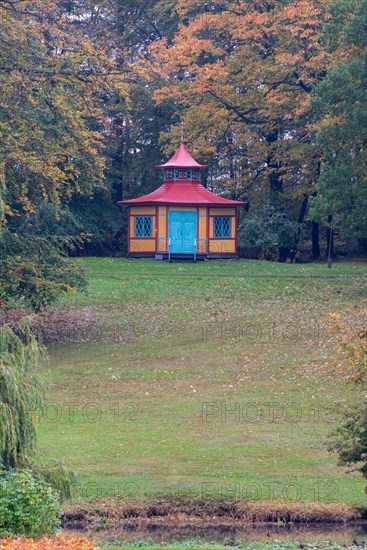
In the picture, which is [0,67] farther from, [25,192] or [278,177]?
[278,177]

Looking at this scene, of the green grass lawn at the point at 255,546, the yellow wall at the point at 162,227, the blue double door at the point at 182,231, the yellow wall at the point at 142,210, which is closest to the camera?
the green grass lawn at the point at 255,546

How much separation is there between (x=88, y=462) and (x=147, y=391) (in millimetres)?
4825

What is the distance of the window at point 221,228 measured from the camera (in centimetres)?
4300

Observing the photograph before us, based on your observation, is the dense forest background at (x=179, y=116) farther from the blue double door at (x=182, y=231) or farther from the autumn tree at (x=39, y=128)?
the blue double door at (x=182, y=231)

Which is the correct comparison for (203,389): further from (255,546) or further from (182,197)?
(182,197)

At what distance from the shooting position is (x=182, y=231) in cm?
4228

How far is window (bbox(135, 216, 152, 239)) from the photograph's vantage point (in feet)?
142

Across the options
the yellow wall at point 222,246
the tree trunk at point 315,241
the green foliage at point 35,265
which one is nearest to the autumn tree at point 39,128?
the green foliage at point 35,265

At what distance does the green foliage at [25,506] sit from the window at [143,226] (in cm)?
3360

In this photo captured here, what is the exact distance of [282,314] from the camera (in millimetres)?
26969

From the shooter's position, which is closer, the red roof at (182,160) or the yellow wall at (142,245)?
the yellow wall at (142,245)

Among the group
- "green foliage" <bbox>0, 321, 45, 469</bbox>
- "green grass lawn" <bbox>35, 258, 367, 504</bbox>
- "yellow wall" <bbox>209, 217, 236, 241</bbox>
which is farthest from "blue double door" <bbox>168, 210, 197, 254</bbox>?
"green foliage" <bbox>0, 321, 45, 469</bbox>

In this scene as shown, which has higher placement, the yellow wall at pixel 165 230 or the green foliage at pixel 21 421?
the yellow wall at pixel 165 230

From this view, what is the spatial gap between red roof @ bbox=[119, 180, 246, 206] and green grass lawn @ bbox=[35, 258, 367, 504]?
9.15 m
